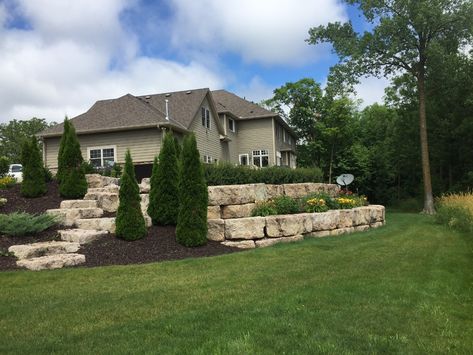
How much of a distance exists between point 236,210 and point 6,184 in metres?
6.90

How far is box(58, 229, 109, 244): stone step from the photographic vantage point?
8.43 metres

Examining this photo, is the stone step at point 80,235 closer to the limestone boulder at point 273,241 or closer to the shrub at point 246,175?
the limestone boulder at point 273,241

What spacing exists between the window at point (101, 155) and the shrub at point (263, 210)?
12406 mm

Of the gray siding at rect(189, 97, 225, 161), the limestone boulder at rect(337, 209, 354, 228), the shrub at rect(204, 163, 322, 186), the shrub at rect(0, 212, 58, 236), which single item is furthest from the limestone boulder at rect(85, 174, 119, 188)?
the gray siding at rect(189, 97, 225, 161)

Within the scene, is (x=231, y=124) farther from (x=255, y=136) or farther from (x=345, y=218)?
(x=345, y=218)

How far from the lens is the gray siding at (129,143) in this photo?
20484mm

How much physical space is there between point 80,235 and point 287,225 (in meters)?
4.48

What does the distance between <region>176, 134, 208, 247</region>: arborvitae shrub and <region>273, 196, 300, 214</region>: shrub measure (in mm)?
2428

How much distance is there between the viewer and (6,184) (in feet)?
41.2

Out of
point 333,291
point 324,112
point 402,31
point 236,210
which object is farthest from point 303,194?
point 324,112

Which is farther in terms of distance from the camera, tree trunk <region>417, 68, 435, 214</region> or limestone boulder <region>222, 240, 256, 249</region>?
tree trunk <region>417, 68, 435, 214</region>

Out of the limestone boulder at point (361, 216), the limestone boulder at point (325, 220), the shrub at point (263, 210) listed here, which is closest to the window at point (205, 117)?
the limestone boulder at point (361, 216)

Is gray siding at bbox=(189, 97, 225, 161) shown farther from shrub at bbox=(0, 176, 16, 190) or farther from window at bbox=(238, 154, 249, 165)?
shrub at bbox=(0, 176, 16, 190)

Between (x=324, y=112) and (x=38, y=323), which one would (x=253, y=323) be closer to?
(x=38, y=323)
